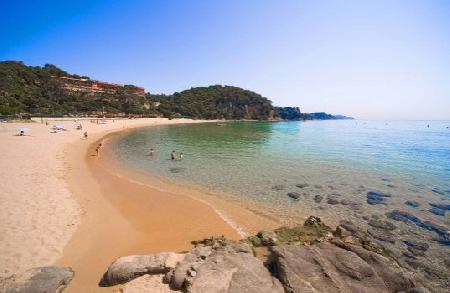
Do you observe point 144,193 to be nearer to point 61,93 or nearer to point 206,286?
point 206,286

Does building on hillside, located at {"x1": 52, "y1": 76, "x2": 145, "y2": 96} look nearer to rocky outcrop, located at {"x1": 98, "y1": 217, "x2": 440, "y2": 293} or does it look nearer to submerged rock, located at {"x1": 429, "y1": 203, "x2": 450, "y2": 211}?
rocky outcrop, located at {"x1": 98, "y1": 217, "x2": 440, "y2": 293}

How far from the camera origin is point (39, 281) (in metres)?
6.89

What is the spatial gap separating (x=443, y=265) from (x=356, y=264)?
5.66m

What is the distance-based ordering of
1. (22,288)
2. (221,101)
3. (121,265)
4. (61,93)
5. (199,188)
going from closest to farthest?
1. (22,288)
2. (121,265)
3. (199,188)
4. (61,93)
5. (221,101)

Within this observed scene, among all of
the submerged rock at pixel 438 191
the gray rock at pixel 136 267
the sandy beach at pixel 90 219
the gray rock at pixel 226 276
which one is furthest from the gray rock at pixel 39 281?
the submerged rock at pixel 438 191

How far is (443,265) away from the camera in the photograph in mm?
10266

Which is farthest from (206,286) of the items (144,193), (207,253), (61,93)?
(61,93)

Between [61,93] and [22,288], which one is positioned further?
[61,93]

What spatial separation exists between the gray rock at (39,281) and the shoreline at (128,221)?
0.35 m

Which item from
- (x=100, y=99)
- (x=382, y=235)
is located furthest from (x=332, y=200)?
(x=100, y=99)

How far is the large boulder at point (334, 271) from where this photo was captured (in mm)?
6992

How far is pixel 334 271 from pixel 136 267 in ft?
20.5

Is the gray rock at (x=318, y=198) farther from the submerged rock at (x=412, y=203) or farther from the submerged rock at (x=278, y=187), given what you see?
the submerged rock at (x=412, y=203)

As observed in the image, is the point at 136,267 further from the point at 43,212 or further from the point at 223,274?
the point at 43,212
